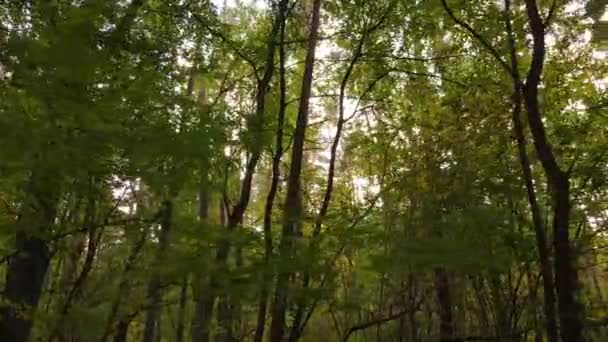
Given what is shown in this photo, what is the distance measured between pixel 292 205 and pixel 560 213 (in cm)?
255

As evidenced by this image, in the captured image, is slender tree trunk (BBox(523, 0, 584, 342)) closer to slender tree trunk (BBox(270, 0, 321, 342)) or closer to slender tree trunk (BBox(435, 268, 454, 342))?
slender tree trunk (BBox(270, 0, 321, 342))

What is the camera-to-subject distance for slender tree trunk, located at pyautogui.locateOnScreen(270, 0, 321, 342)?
4898mm

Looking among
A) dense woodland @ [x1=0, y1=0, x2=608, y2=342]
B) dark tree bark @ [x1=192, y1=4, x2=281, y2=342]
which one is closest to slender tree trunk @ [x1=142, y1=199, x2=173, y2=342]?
dense woodland @ [x1=0, y1=0, x2=608, y2=342]

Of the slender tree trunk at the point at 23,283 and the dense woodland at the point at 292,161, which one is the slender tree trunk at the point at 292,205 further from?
the slender tree trunk at the point at 23,283

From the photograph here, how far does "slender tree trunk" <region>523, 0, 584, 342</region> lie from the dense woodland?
2 centimetres

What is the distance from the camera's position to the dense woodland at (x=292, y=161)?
3641 mm

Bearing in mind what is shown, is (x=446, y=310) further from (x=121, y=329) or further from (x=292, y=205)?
(x=121, y=329)

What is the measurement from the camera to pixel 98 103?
341 cm

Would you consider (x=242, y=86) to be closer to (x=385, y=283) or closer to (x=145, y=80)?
(x=385, y=283)

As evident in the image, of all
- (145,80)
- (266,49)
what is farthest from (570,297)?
(266,49)

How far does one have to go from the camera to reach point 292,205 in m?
5.70

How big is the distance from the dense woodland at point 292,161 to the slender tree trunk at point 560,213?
17 mm

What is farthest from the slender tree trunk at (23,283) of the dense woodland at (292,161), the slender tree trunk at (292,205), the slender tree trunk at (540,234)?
the slender tree trunk at (540,234)

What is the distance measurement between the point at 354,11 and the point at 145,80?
339 cm
